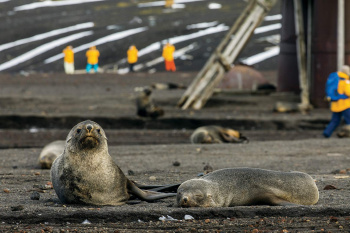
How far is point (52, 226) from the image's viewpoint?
24.8ft

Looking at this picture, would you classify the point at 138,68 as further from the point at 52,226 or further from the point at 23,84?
the point at 52,226

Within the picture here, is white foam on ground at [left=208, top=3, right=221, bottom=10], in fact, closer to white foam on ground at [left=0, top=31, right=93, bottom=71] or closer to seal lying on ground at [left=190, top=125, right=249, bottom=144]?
white foam on ground at [left=0, top=31, right=93, bottom=71]

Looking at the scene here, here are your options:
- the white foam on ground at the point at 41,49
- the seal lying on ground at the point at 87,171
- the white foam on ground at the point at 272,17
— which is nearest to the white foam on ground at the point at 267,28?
the white foam on ground at the point at 272,17

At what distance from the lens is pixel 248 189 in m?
8.68

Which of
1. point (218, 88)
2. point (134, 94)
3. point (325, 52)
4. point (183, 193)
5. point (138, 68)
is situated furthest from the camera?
point (138, 68)

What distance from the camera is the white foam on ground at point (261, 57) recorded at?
4021cm

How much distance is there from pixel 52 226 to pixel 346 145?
33.0 feet

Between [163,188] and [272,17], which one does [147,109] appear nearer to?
[163,188]

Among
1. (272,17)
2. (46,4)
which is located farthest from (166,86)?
(46,4)

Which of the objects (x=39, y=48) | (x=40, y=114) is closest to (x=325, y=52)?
(x=40, y=114)

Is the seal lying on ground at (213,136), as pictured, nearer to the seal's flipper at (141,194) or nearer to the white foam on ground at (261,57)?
the seal's flipper at (141,194)

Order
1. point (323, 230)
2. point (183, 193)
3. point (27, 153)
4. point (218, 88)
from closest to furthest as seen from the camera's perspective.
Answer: point (323, 230) < point (183, 193) < point (27, 153) < point (218, 88)

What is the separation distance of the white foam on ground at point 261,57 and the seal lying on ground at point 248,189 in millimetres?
30798

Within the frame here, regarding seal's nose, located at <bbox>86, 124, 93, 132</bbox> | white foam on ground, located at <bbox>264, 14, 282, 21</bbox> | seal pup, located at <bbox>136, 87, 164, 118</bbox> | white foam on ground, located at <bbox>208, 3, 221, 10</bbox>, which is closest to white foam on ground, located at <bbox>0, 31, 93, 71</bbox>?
white foam on ground, located at <bbox>264, 14, 282, 21</bbox>
